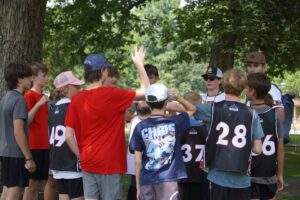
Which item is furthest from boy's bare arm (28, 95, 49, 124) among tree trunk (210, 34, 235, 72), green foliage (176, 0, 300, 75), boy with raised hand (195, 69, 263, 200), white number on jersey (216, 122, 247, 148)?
tree trunk (210, 34, 235, 72)

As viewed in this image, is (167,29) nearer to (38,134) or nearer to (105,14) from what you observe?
(105,14)

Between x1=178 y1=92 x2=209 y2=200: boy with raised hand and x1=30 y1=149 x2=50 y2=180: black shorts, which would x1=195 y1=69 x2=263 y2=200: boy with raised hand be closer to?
x1=178 y1=92 x2=209 y2=200: boy with raised hand

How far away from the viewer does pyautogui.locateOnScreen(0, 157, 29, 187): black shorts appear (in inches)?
255

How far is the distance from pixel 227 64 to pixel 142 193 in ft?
42.5

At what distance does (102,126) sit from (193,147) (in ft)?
4.61

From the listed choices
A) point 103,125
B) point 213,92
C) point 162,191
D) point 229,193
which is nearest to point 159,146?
point 162,191

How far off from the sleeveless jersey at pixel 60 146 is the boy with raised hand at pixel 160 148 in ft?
3.48

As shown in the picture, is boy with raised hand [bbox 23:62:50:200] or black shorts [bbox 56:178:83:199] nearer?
black shorts [bbox 56:178:83:199]

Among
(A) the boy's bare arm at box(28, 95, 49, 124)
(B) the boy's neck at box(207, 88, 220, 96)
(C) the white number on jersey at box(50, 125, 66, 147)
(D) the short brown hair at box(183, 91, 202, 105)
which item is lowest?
(C) the white number on jersey at box(50, 125, 66, 147)

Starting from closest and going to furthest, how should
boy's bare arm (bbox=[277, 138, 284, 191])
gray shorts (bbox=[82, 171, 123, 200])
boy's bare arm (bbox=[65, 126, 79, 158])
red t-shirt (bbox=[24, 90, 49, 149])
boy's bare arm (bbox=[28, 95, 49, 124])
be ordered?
gray shorts (bbox=[82, 171, 123, 200]) → boy's bare arm (bbox=[65, 126, 79, 158]) → boy's bare arm (bbox=[277, 138, 284, 191]) → boy's bare arm (bbox=[28, 95, 49, 124]) → red t-shirt (bbox=[24, 90, 49, 149])

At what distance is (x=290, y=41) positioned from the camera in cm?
1549

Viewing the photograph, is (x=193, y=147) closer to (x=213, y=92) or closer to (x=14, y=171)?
(x=213, y=92)

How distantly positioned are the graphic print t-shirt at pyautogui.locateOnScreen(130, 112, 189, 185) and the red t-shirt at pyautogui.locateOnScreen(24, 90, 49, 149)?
6.88ft

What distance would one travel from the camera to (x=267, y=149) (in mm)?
5648
